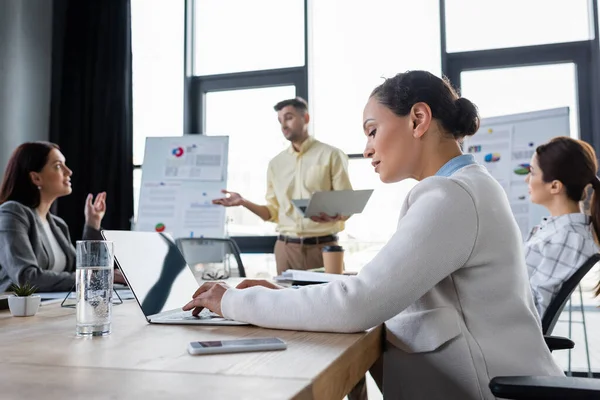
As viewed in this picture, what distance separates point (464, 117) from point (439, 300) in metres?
0.41

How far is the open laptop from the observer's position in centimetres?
102

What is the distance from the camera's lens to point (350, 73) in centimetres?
428

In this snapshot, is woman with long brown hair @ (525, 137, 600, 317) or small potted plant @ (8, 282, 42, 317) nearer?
small potted plant @ (8, 282, 42, 317)

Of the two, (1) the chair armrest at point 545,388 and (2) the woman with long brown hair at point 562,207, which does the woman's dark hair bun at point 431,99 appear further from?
(2) the woman with long brown hair at point 562,207

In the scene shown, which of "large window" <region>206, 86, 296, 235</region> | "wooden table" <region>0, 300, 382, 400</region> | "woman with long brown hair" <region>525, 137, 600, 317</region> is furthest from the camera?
"large window" <region>206, 86, 296, 235</region>

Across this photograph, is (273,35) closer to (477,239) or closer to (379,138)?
(379,138)

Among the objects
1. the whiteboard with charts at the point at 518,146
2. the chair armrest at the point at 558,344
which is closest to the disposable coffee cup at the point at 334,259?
the chair armrest at the point at 558,344

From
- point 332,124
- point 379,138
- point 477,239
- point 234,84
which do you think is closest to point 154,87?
point 234,84

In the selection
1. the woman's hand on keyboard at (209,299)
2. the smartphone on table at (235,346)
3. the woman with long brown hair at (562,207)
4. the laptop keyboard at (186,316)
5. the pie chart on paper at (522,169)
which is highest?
the pie chart on paper at (522,169)

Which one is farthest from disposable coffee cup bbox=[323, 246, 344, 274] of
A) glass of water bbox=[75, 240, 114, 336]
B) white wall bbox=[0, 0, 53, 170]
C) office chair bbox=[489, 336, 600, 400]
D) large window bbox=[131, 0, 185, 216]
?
white wall bbox=[0, 0, 53, 170]

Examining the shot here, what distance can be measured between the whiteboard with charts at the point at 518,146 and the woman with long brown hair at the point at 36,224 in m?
2.32

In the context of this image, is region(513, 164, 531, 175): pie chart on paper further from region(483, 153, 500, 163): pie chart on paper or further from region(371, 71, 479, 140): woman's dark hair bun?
region(371, 71, 479, 140): woman's dark hair bun

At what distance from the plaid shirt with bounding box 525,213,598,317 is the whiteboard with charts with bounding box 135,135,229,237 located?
2377 millimetres

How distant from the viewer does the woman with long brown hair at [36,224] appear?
7.15 feet
